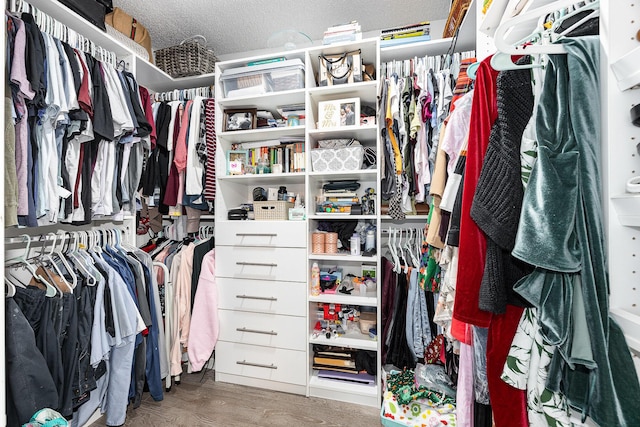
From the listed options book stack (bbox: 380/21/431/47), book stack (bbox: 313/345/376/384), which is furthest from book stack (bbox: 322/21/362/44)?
book stack (bbox: 313/345/376/384)

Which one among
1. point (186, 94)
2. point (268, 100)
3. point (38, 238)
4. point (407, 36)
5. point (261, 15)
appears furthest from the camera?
point (186, 94)

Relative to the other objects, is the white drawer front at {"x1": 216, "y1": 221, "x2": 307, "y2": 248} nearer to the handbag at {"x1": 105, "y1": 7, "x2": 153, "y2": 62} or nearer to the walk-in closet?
the walk-in closet

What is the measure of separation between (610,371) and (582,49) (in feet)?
2.11

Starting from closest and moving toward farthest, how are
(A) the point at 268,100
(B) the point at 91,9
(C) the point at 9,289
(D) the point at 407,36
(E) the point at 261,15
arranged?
(C) the point at 9,289, (B) the point at 91,9, (D) the point at 407,36, (A) the point at 268,100, (E) the point at 261,15

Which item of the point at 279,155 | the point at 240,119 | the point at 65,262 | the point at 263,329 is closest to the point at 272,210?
the point at 279,155

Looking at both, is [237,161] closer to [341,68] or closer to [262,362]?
[341,68]

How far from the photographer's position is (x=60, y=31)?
152cm

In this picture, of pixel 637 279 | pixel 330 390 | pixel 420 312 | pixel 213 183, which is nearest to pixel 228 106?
pixel 213 183

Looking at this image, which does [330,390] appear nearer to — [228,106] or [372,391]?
[372,391]

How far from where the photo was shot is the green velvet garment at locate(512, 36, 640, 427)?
0.55 metres

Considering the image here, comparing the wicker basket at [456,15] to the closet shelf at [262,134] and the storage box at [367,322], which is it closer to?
the closet shelf at [262,134]

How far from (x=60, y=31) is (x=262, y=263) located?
1673 mm

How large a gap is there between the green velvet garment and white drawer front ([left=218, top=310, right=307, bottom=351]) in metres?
1.45

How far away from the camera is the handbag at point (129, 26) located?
6.37 feet
